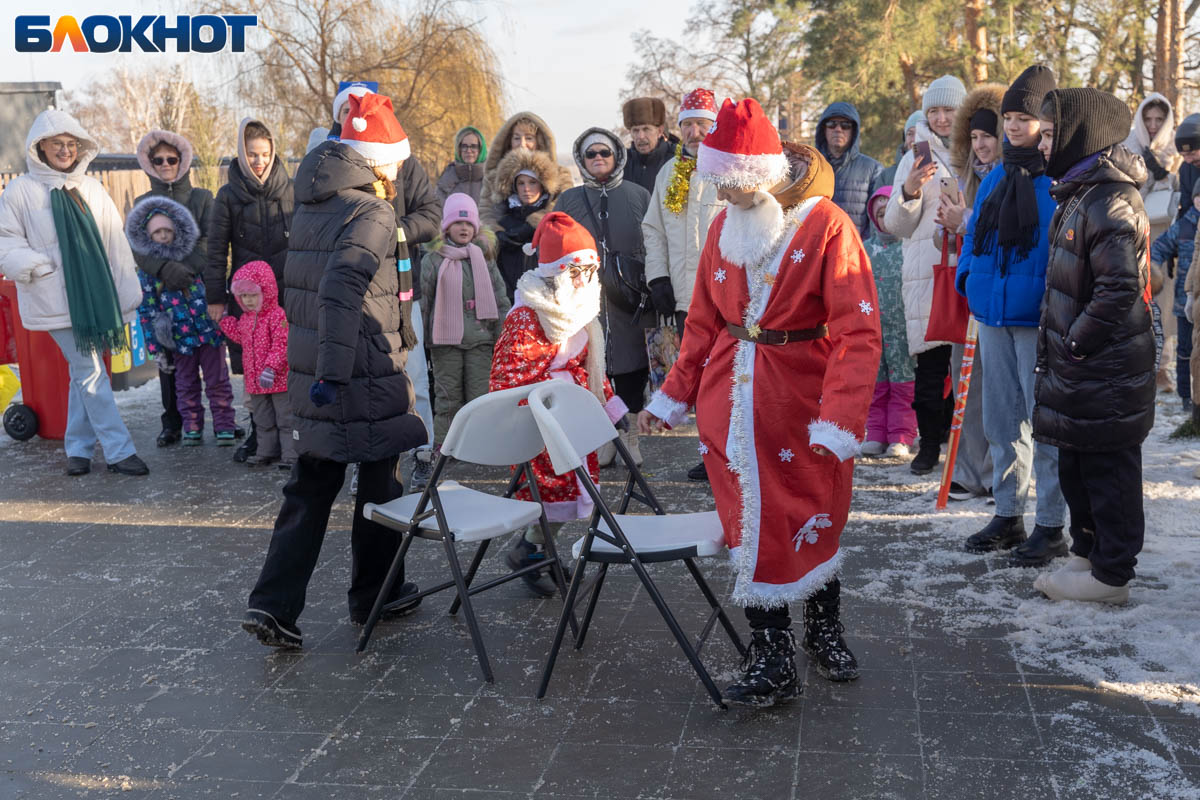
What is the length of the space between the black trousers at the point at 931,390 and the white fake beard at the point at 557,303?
Answer: 2.99 metres

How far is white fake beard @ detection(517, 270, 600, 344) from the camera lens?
4.76 metres

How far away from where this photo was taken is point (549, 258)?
4.86 metres

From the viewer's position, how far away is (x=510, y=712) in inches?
152

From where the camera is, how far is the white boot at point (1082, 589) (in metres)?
4.56

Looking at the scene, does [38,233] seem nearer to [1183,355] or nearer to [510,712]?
[510,712]

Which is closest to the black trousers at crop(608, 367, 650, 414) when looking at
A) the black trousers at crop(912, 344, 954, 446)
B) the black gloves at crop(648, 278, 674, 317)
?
the black gloves at crop(648, 278, 674, 317)

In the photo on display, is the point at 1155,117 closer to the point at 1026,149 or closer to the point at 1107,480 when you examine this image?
the point at 1026,149

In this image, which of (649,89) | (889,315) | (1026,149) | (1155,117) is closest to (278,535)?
(1026,149)

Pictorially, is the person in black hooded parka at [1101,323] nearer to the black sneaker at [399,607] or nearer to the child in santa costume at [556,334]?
the child in santa costume at [556,334]

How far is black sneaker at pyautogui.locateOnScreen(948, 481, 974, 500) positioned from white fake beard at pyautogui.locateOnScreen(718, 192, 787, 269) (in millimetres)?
3066

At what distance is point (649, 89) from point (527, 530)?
87.1 feet

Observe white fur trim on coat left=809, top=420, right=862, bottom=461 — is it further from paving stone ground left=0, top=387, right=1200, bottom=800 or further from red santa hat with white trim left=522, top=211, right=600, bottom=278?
red santa hat with white trim left=522, top=211, right=600, bottom=278

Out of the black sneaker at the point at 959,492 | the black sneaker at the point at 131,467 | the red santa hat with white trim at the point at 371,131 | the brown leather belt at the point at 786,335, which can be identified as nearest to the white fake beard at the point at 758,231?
the brown leather belt at the point at 786,335

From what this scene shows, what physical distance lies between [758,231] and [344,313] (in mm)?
1555
